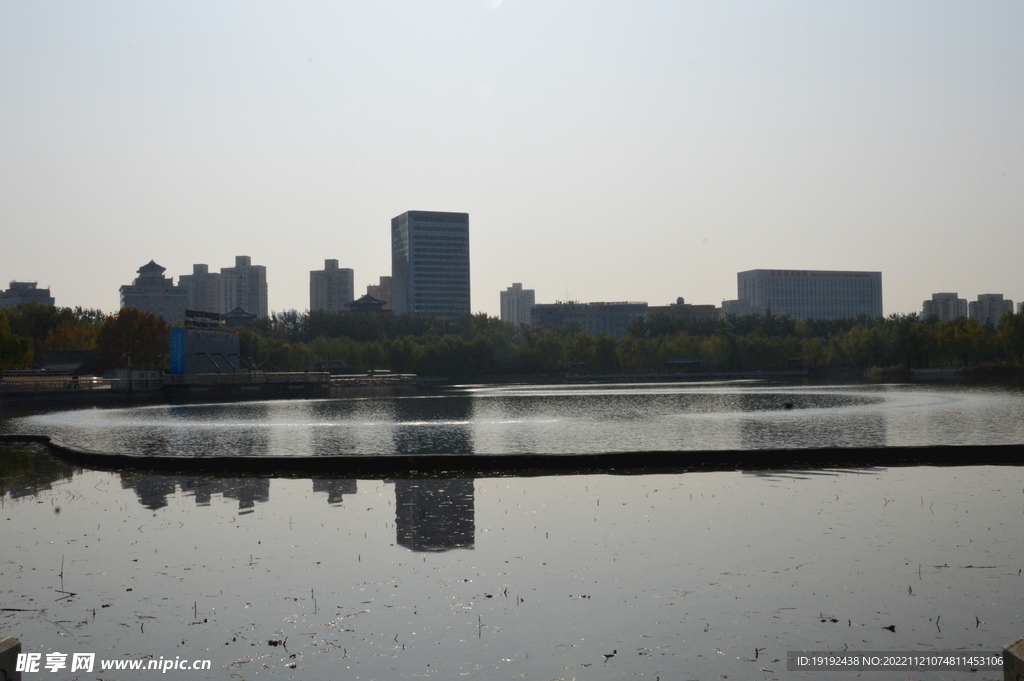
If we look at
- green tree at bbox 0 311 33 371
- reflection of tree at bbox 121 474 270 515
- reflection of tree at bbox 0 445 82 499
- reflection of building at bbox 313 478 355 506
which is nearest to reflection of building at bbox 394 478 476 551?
reflection of building at bbox 313 478 355 506

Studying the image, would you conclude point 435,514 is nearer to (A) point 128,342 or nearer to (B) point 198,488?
(B) point 198,488

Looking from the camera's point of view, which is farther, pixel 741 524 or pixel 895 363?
pixel 895 363

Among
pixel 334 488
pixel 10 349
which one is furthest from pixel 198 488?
pixel 10 349

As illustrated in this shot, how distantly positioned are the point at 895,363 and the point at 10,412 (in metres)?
161

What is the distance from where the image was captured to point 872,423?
156 ft

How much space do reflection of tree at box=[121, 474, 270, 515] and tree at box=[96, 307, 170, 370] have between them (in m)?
121

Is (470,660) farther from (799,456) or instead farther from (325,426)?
(325,426)

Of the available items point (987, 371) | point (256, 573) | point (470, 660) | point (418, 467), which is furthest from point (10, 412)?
point (987, 371)

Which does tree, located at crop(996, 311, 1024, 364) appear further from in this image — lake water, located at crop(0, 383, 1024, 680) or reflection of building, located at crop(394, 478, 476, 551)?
reflection of building, located at crop(394, 478, 476, 551)

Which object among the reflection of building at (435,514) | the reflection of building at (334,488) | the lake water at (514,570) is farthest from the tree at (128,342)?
the reflection of building at (435,514)

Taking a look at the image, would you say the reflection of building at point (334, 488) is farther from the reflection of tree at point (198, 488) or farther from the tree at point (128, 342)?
the tree at point (128, 342)

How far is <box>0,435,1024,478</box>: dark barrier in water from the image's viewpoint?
84.9 feet

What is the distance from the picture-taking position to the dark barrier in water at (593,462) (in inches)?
1019

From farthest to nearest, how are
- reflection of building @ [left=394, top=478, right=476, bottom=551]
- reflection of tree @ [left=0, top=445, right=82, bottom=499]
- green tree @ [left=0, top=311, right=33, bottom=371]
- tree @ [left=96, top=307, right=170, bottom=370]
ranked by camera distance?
tree @ [left=96, top=307, right=170, bottom=370], green tree @ [left=0, top=311, right=33, bottom=371], reflection of tree @ [left=0, top=445, right=82, bottom=499], reflection of building @ [left=394, top=478, right=476, bottom=551]
